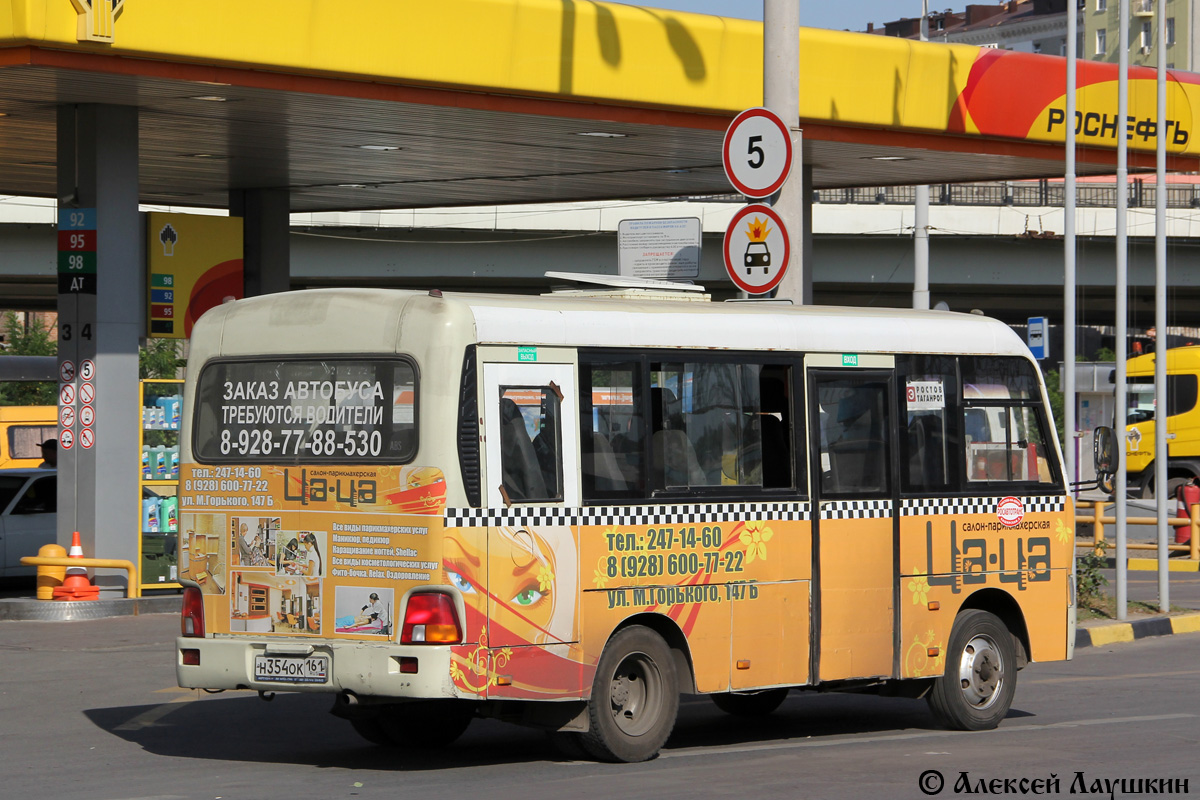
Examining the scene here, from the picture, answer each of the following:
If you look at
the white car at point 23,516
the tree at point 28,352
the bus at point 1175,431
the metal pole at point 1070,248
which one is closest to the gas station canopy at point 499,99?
the metal pole at point 1070,248

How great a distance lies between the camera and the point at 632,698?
359 inches

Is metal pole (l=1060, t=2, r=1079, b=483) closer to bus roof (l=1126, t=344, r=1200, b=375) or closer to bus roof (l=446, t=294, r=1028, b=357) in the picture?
bus roof (l=446, t=294, r=1028, b=357)

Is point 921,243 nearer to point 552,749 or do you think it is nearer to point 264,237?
point 264,237

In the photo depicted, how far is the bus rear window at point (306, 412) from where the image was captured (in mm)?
8531

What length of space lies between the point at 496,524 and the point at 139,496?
9.54 m

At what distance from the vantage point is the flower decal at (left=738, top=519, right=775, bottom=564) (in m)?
9.52

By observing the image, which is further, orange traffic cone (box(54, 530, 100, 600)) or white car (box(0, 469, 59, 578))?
white car (box(0, 469, 59, 578))

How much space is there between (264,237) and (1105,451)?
1393cm

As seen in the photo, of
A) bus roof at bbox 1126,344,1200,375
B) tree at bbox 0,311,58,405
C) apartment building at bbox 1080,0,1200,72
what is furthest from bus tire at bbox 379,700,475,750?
apartment building at bbox 1080,0,1200,72

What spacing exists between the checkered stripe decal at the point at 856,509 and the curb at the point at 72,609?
326 inches

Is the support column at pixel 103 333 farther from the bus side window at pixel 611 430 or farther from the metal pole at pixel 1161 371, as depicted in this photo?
the metal pole at pixel 1161 371

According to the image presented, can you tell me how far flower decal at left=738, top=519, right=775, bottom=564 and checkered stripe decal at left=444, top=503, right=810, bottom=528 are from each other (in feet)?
0.19

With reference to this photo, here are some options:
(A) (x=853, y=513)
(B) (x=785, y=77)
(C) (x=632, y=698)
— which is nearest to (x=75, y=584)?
(B) (x=785, y=77)

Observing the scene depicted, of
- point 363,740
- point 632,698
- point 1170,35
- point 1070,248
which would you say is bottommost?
point 363,740
